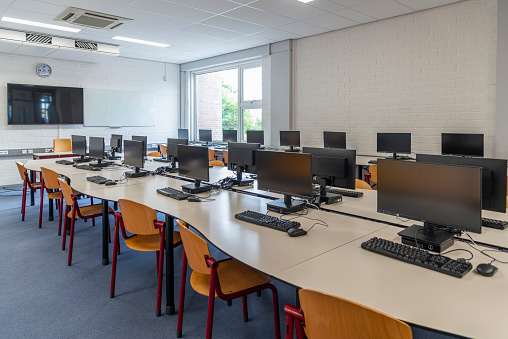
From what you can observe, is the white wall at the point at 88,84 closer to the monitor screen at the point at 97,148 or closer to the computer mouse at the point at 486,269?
the monitor screen at the point at 97,148

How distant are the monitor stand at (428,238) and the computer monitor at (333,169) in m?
0.90

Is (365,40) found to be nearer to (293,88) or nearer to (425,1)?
(425,1)

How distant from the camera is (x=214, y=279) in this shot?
187 centimetres

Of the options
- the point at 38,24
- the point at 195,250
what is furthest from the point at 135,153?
the point at 38,24

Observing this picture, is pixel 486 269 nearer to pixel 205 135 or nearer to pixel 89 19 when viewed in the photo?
pixel 89 19

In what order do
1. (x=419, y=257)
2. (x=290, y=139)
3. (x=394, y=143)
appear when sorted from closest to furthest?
(x=419, y=257) < (x=394, y=143) < (x=290, y=139)

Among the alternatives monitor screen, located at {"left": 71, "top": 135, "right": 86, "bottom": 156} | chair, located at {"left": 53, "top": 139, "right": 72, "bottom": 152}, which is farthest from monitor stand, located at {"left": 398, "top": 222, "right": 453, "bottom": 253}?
chair, located at {"left": 53, "top": 139, "right": 72, "bottom": 152}

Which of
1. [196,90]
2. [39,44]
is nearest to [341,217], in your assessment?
[39,44]

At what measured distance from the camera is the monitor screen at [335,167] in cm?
287

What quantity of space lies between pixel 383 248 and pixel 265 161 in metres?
1.24

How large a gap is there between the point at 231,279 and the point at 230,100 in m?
6.99

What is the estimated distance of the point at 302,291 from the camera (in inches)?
50.5

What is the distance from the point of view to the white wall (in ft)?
23.4

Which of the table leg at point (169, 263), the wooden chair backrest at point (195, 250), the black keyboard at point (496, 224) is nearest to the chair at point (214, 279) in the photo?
the wooden chair backrest at point (195, 250)
